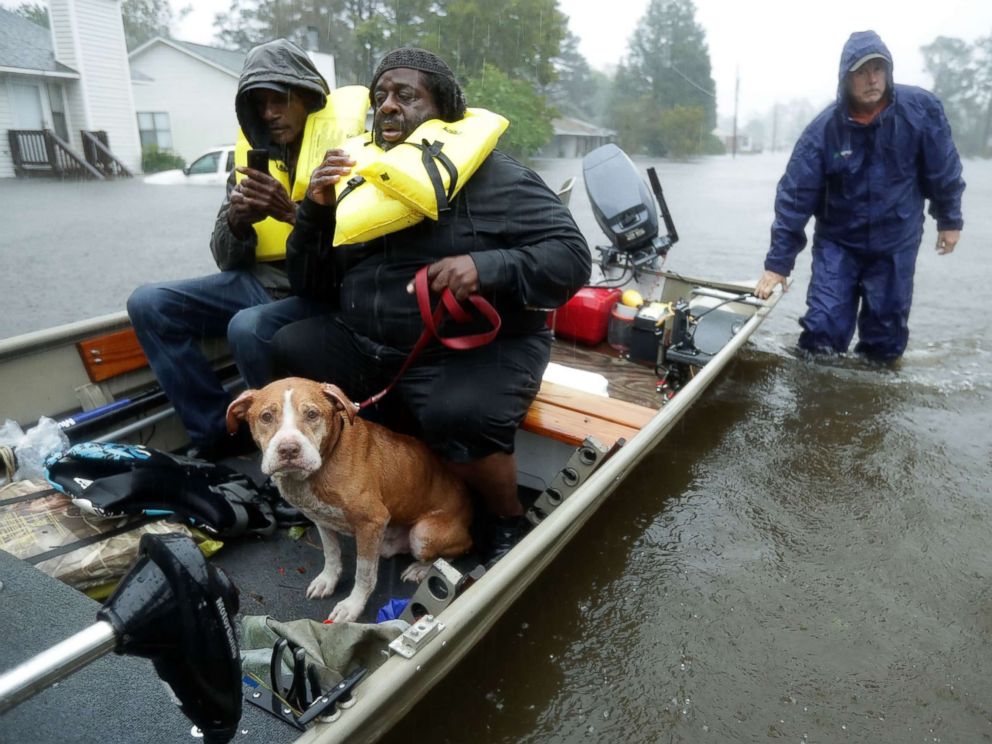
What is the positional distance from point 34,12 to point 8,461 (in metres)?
27.5

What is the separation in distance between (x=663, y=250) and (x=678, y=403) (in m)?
2.63

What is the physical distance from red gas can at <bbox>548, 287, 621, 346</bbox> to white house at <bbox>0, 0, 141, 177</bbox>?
21.9 m

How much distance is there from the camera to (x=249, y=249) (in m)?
3.62

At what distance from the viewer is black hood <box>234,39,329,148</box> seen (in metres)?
3.29

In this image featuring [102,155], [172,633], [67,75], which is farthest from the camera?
[102,155]

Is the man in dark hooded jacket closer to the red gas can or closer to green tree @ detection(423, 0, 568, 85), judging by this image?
the red gas can

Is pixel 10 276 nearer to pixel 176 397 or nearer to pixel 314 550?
pixel 176 397

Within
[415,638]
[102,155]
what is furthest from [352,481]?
[102,155]

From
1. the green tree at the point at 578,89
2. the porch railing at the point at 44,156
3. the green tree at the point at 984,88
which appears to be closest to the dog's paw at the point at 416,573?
the porch railing at the point at 44,156

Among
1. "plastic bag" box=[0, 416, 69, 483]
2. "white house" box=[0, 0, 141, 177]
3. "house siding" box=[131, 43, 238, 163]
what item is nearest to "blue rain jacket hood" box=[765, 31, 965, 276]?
"plastic bag" box=[0, 416, 69, 483]

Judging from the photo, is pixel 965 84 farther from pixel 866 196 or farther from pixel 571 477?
pixel 571 477

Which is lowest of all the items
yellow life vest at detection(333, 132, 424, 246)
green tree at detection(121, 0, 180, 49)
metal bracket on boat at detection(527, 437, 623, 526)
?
metal bracket on boat at detection(527, 437, 623, 526)

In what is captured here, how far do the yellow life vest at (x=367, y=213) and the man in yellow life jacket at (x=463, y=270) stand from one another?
42 mm

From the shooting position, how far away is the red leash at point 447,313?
8.36 ft
